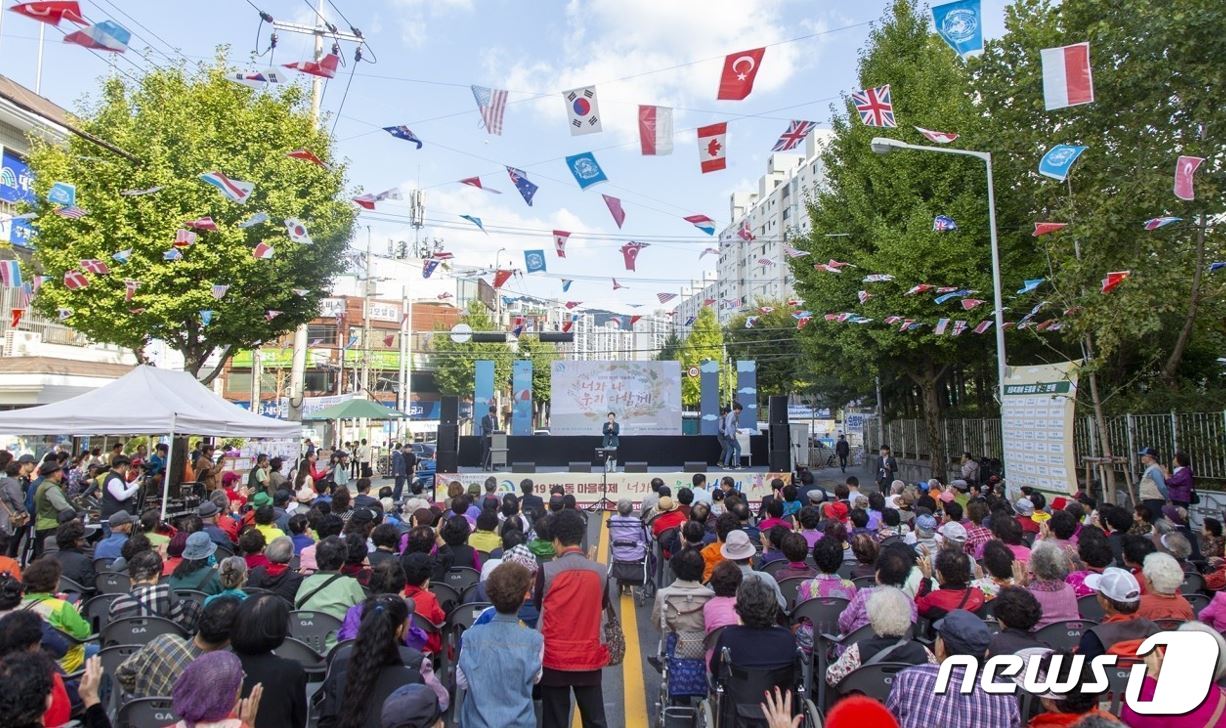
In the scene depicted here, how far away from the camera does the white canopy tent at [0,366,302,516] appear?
888cm

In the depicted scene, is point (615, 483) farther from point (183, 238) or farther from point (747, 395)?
point (183, 238)

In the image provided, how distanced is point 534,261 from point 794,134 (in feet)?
25.1

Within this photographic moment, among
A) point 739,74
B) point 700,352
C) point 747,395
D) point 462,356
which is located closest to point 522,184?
point 739,74

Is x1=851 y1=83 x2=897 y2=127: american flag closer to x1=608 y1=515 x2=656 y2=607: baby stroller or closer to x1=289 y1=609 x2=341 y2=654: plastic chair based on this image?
x1=608 y1=515 x2=656 y2=607: baby stroller

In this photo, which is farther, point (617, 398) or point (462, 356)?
point (462, 356)

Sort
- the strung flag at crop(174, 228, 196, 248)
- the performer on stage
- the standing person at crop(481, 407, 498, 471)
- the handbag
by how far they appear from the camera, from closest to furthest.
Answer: the handbag → the strung flag at crop(174, 228, 196, 248) → the performer on stage → the standing person at crop(481, 407, 498, 471)

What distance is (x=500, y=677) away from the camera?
3188 mm

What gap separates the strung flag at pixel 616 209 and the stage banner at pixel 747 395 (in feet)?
32.4

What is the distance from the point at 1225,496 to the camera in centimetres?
1083

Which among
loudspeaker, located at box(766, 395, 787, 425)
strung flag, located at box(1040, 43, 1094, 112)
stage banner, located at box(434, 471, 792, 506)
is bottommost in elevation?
stage banner, located at box(434, 471, 792, 506)

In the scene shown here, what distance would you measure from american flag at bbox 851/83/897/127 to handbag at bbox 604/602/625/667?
9948 millimetres

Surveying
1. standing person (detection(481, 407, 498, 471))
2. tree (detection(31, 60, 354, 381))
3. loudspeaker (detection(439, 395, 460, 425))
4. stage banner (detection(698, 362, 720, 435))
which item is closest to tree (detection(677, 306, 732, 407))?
stage banner (detection(698, 362, 720, 435))

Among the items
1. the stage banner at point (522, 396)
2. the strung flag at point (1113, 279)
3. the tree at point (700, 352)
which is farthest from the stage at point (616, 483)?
the tree at point (700, 352)

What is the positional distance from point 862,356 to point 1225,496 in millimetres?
9013
